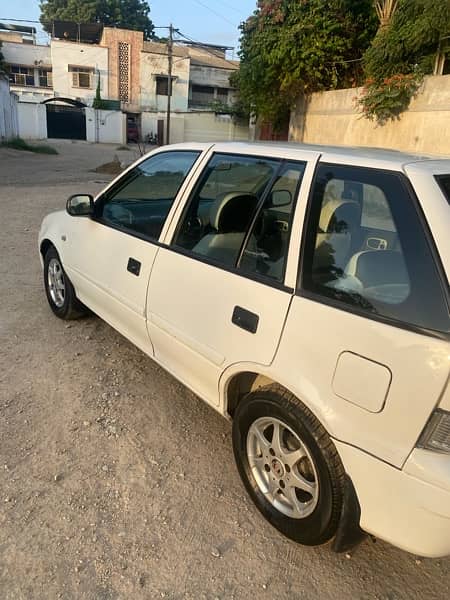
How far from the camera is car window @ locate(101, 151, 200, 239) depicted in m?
2.84

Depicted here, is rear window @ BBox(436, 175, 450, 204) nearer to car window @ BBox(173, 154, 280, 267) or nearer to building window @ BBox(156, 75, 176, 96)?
car window @ BBox(173, 154, 280, 267)

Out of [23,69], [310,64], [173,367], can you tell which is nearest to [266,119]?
[310,64]

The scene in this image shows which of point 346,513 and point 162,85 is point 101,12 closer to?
point 162,85

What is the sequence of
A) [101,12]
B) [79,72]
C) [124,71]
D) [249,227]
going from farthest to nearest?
[101,12], [124,71], [79,72], [249,227]

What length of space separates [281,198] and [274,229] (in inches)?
5.8

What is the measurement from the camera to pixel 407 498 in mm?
1561

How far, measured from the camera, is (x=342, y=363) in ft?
5.47

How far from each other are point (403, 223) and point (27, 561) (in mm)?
2019

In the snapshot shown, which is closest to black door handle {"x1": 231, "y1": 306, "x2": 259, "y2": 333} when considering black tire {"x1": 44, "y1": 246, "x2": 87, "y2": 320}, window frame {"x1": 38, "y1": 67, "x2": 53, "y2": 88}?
black tire {"x1": 44, "y1": 246, "x2": 87, "y2": 320}

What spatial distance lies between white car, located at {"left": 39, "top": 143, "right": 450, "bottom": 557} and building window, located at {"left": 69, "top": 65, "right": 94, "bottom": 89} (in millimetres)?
52536

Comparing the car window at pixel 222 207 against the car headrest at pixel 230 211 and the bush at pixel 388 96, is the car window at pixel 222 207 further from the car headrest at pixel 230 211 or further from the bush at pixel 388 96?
the bush at pixel 388 96

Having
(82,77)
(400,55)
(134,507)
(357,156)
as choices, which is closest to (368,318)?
(357,156)

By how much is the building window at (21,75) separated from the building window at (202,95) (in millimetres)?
17769

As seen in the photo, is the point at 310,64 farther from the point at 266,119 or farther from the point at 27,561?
the point at 27,561
